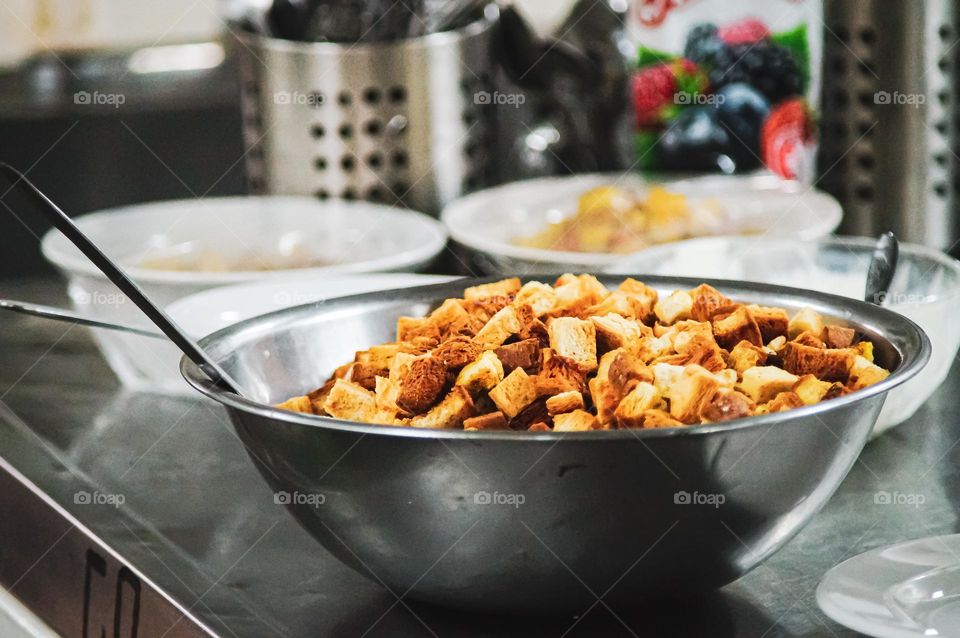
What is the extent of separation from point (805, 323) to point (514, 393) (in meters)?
0.25

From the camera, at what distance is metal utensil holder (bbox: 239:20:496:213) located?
1718mm

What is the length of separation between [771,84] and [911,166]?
9.2 inches

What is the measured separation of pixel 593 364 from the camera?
0.81 m

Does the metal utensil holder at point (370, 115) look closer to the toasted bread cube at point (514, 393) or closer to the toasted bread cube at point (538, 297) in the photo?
the toasted bread cube at point (538, 297)

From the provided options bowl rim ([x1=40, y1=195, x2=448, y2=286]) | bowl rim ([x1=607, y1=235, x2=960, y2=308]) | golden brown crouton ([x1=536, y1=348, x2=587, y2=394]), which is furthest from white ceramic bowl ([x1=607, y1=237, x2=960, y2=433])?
golden brown crouton ([x1=536, y1=348, x2=587, y2=394])

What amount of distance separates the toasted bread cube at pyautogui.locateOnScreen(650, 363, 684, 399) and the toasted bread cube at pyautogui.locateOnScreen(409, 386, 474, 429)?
0.12m

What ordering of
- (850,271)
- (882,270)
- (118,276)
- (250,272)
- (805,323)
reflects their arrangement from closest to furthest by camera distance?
1. (118,276)
2. (805,323)
3. (882,270)
4. (850,271)
5. (250,272)

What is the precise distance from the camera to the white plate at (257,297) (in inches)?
49.4

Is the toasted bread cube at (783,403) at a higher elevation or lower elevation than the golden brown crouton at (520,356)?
lower

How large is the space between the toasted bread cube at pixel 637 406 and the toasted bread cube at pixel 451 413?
3.8 inches

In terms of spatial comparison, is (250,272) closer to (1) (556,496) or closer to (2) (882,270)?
(2) (882,270)

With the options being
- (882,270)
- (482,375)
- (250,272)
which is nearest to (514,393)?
(482,375)

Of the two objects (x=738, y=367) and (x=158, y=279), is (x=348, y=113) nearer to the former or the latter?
(x=158, y=279)

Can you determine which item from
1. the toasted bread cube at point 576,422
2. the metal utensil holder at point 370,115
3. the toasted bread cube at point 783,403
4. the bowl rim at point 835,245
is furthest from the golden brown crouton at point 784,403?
the metal utensil holder at point 370,115
